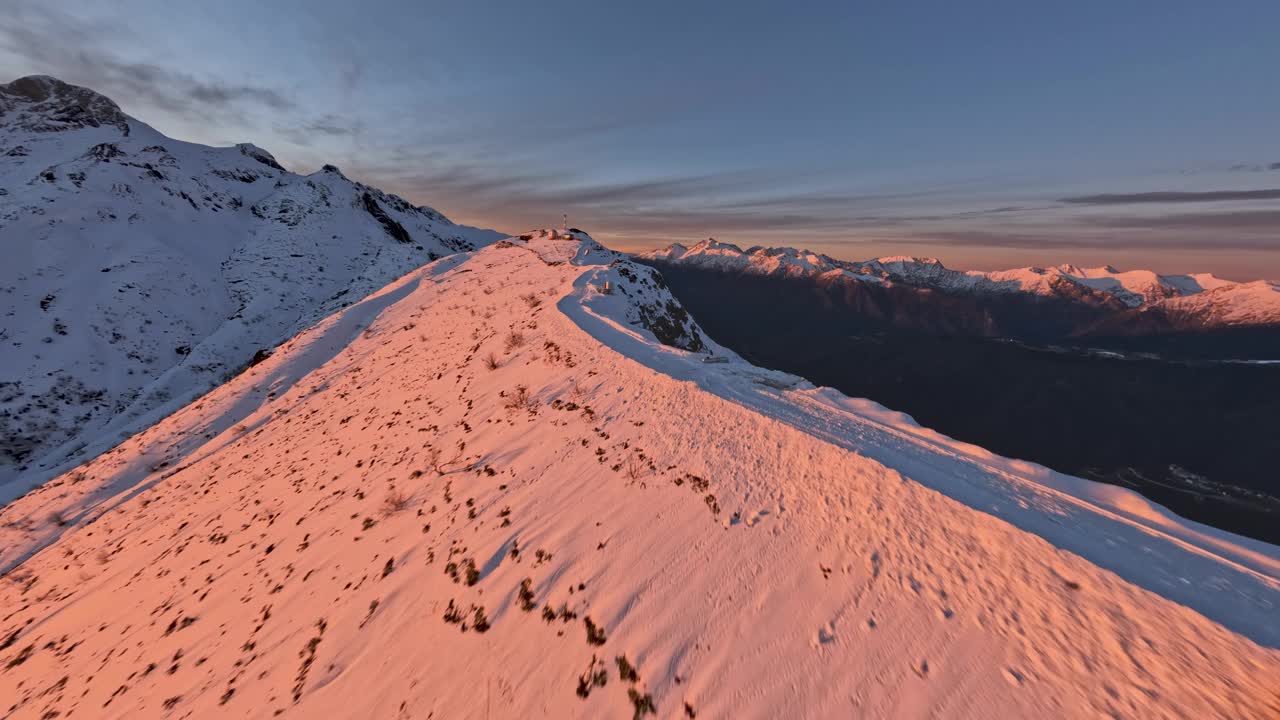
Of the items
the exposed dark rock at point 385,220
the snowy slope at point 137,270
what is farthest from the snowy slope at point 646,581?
the exposed dark rock at point 385,220

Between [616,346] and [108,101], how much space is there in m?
143

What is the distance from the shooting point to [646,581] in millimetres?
6027

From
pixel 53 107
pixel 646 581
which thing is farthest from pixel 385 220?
pixel 646 581

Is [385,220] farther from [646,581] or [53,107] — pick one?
[646,581]

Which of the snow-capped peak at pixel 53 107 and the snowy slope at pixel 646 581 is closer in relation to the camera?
the snowy slope at pixel 646 581

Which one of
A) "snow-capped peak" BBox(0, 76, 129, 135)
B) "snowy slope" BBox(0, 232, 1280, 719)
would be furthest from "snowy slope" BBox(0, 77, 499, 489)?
"snowy slope" BBox(0, 232, 1280, 719)

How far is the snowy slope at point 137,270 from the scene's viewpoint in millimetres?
32375

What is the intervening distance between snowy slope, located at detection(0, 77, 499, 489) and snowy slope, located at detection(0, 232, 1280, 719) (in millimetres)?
27348

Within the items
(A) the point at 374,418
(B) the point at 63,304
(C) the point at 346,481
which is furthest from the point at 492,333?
(B) the point at 63,304

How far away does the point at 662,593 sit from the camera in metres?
5.81

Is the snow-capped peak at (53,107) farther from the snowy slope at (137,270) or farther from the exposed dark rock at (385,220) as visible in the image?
the exposed dark rock at (385,220)

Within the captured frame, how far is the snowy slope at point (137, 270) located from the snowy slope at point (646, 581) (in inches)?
1077

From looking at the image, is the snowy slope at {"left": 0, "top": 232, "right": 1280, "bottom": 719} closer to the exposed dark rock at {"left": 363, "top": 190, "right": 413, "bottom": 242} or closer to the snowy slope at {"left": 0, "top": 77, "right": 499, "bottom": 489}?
the snowy slope at {"left": 0, "top": 77, "right": 499, "bottom": 489}

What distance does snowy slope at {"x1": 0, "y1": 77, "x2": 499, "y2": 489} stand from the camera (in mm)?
32375
